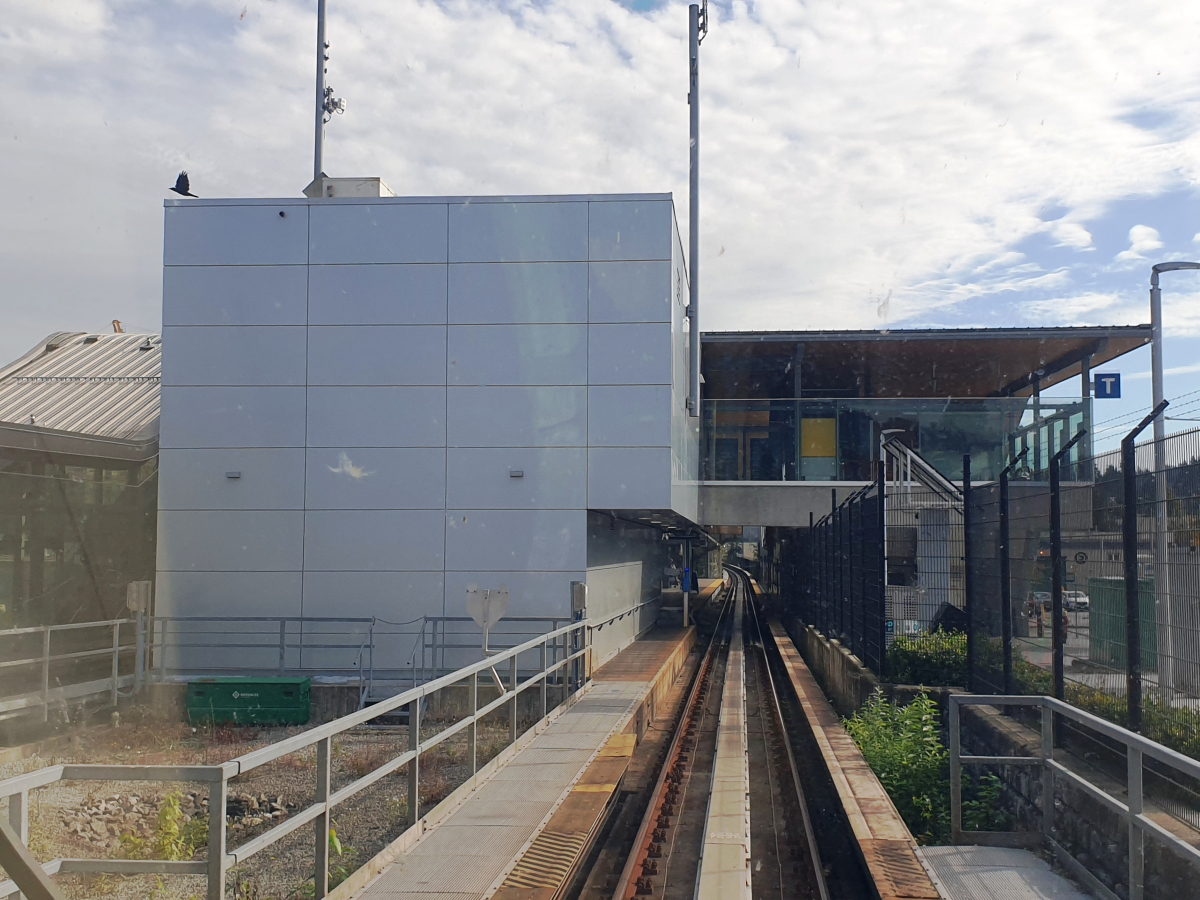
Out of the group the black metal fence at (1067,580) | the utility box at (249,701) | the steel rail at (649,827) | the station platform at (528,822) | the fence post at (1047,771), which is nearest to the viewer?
the station platform at (528,822)

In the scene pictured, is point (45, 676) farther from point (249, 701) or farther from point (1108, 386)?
point (1108, 386)

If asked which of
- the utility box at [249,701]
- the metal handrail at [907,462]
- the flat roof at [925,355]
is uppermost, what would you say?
the flat roof at [925,355]

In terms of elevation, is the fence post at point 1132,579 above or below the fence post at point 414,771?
above

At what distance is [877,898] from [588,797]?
109 inches

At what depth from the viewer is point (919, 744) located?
9.23 meters

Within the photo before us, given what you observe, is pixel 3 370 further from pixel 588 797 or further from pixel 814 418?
A: pixel 588 797

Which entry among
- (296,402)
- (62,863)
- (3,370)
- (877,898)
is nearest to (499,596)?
(296,402)

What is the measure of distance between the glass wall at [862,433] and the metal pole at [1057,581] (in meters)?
12.6

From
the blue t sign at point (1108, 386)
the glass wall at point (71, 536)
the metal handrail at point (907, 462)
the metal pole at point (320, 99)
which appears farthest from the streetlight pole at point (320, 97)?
the blue t sign at point (1108, 386)

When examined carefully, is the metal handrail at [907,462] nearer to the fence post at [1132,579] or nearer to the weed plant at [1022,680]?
the weed plant at [1022,680]

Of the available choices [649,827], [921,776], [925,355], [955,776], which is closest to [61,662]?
[649,827]

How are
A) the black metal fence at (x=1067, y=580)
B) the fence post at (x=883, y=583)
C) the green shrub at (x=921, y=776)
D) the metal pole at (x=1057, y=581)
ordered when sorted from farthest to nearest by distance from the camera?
the fence post at (x=883, y=583) → the green shrub at (x=921, y=776) → the metal pole at (x=1057, y=581) → the black metal fence at (x=1067, y=580)

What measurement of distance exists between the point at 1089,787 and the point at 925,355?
911 inches

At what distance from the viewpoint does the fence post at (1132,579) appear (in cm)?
643
